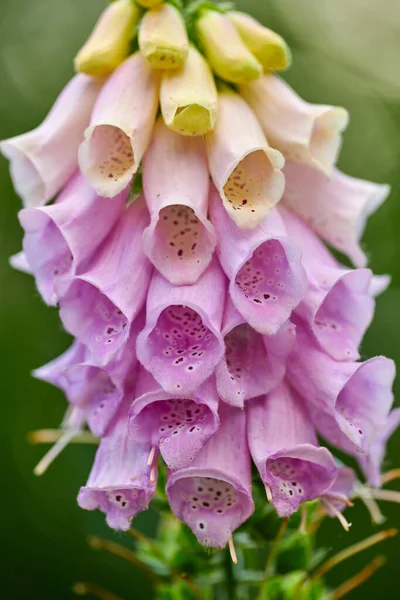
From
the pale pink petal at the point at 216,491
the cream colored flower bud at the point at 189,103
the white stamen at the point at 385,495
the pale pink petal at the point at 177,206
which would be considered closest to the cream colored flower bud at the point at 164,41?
the cream colored flower bud at the point at 189,103

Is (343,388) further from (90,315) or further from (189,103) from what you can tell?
(189,103)

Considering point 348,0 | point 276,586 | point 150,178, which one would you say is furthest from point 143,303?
point 348,0

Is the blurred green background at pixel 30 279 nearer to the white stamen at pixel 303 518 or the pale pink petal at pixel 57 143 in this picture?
the white stamen at pixel 303 518

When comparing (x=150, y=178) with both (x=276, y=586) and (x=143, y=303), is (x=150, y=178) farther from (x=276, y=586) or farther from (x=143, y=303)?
(x=276, y=586)

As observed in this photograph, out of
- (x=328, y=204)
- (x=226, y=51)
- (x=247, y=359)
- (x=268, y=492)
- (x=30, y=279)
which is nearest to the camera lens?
(x=268, y=492)

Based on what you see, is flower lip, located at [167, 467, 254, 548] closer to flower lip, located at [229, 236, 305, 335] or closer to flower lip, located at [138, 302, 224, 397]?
flower lip, located at [138, 302, 224, 397]

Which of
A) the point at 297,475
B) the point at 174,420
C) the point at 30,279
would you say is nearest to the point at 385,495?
the point at 297,475
